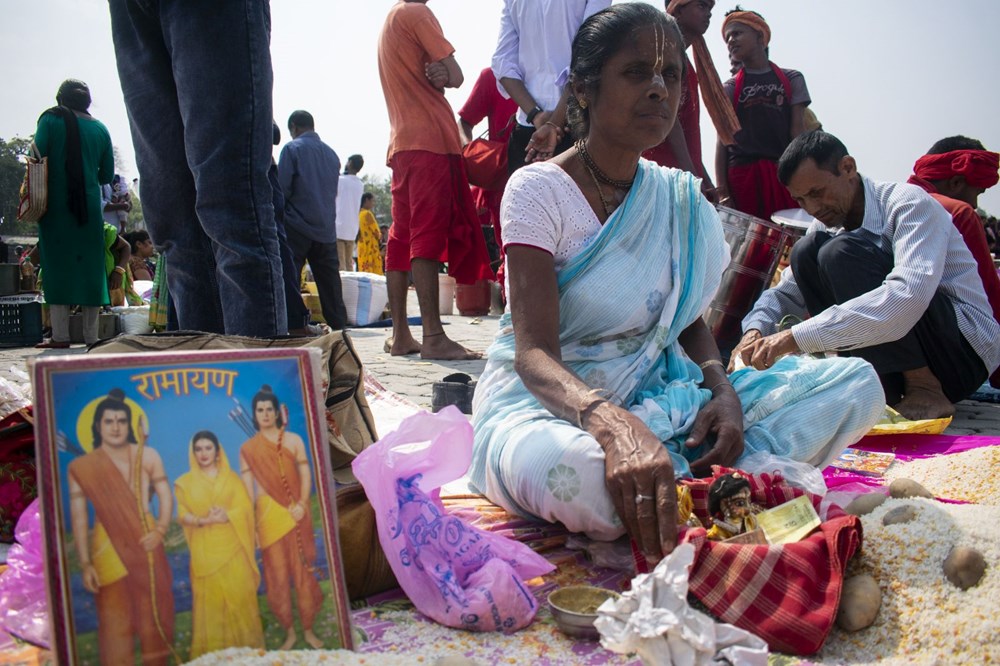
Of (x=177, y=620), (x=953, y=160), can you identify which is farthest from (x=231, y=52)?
(x=953, y=160)

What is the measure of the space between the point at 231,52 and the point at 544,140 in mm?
1611

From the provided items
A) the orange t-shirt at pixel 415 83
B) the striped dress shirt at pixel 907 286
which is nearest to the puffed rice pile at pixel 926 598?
Answer: the striped dress shirt at pixel 907 286

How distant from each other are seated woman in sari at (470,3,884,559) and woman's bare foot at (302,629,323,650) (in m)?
0.77

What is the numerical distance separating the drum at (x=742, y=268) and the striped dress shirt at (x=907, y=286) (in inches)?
13.3

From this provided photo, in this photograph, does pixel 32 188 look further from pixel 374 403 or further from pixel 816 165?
pixel 816 165

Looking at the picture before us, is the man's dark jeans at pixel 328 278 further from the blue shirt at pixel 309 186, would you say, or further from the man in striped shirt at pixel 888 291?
the man in striped shirt at pixel 888 291

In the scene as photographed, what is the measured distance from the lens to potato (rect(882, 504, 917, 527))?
1.74 meters

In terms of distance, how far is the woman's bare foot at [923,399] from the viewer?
3.56 meters

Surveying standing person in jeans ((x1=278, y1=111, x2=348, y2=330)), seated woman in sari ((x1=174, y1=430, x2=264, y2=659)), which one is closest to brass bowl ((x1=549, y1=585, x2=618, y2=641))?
seated woman in sari ((x1=174, y1=430, x2=264, y2=659))

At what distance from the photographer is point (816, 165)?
3.54 m

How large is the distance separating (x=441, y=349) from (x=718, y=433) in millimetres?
3094

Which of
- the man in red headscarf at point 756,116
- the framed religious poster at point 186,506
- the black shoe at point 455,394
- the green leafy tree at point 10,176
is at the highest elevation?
the green leafy tree at point 10,176

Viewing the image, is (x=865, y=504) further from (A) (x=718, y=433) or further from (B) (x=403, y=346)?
(B) (x=403, y=346)

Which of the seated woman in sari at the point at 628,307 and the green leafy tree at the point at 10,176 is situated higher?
the green leafy tree at the point at 10,176
